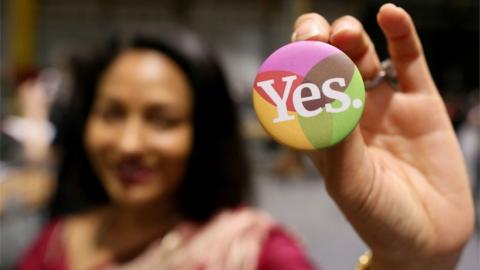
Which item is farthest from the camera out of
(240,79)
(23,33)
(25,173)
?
(23,33)

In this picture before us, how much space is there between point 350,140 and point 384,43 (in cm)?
9

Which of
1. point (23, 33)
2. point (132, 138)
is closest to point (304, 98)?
point (132, 138)

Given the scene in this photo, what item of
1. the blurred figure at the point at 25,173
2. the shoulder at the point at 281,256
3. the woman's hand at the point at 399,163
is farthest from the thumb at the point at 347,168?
the blurred figure at the point at 25,173

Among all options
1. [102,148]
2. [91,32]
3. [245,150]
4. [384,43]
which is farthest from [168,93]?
[91,32]

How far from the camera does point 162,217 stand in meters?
0.76

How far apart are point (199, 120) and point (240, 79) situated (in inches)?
78.4

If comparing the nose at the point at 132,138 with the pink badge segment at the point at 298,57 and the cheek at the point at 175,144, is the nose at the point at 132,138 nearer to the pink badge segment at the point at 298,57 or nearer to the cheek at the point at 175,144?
the cheek at the point at 175,144

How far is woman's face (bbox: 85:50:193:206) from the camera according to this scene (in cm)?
67

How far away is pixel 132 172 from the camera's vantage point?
2.25ft

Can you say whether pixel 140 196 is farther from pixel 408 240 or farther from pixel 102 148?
pixel 408 240

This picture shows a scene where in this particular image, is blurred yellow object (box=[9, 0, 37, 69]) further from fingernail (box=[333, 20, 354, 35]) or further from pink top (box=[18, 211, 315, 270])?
fingernail (box=[333, 20, 354, 35])

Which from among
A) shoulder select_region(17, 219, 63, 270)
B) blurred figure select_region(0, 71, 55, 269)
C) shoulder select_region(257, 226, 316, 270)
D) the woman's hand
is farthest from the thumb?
blurred figure select_region(0, 71, 55, 269)

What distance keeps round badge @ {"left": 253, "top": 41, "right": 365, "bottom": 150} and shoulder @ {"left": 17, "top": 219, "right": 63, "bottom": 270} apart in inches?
25.2

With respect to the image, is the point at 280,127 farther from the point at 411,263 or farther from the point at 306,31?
the point at 411,263
